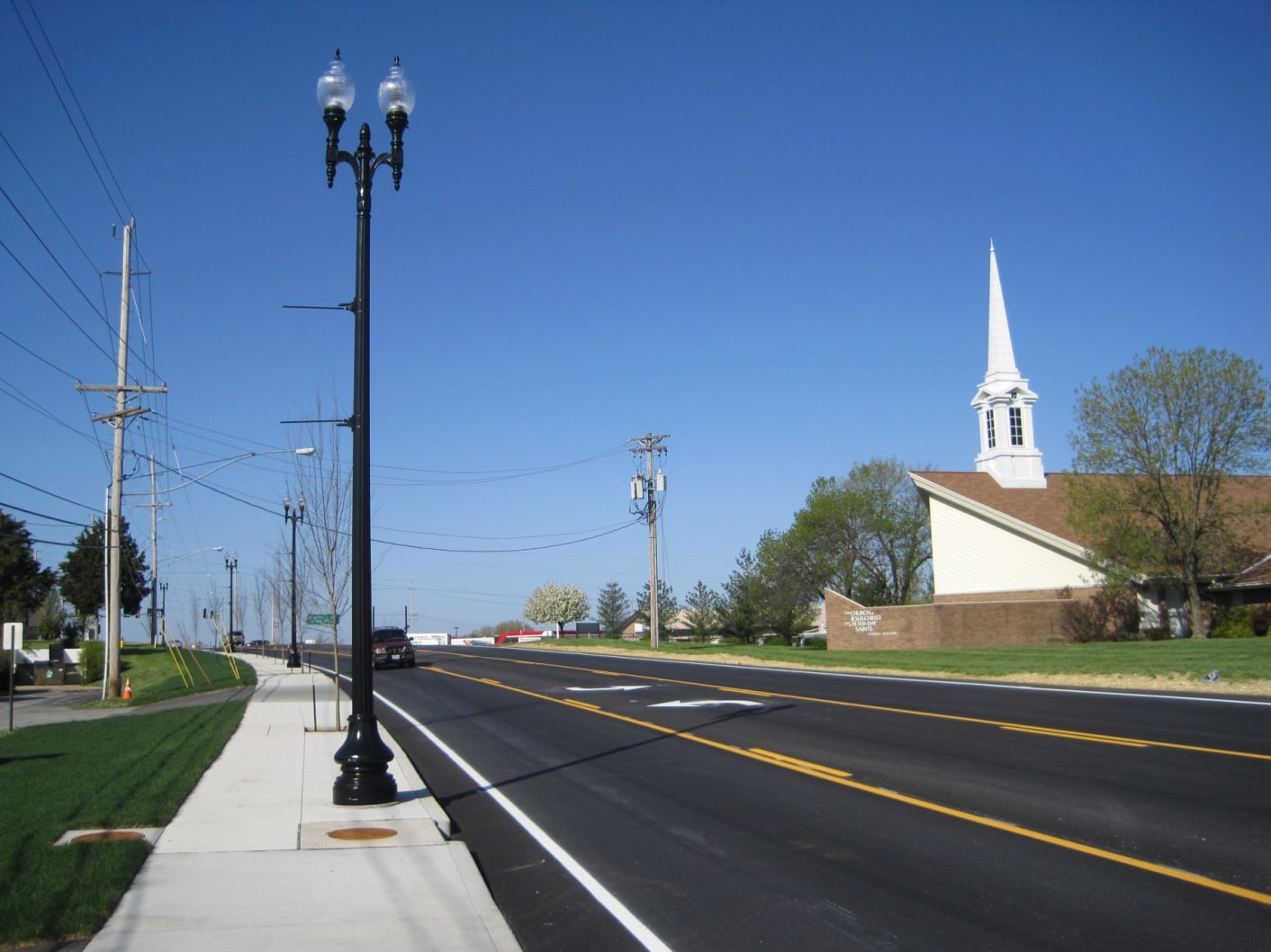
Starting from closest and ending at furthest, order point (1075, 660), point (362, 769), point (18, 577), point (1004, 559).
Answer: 1. point (362, 769)
2. point (1075, 660)
3. point (1004, 559)
4. point (18, 577)

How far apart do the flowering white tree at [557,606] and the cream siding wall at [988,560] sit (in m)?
68.3

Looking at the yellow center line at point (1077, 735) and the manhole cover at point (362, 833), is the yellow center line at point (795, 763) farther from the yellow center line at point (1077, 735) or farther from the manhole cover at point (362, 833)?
the manhole cover at point (362, 833)

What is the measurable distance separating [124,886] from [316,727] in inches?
469

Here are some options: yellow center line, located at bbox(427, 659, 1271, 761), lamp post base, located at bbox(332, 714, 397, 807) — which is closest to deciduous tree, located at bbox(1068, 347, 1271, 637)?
yellow center line, located at bbox(427, 659, 1271, 761)

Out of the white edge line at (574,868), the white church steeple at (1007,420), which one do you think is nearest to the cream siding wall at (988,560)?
the white church steeple at (1007,420)

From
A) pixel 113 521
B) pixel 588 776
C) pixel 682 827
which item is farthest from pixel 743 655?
pixel 682 827

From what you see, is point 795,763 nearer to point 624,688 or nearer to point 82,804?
point 82,804

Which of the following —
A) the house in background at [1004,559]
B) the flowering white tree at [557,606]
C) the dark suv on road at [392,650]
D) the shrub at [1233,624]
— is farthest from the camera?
the flowering white tree at [557,606]

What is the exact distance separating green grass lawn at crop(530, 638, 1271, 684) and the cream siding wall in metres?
7.26

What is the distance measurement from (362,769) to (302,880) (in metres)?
2.98

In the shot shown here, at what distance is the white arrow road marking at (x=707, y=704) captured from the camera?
2035 centimetres

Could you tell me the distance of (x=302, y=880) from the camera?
779 centimetres

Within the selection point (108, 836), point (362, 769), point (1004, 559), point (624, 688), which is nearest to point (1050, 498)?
point (1004, 559)

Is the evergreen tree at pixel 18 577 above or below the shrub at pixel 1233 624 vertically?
above
